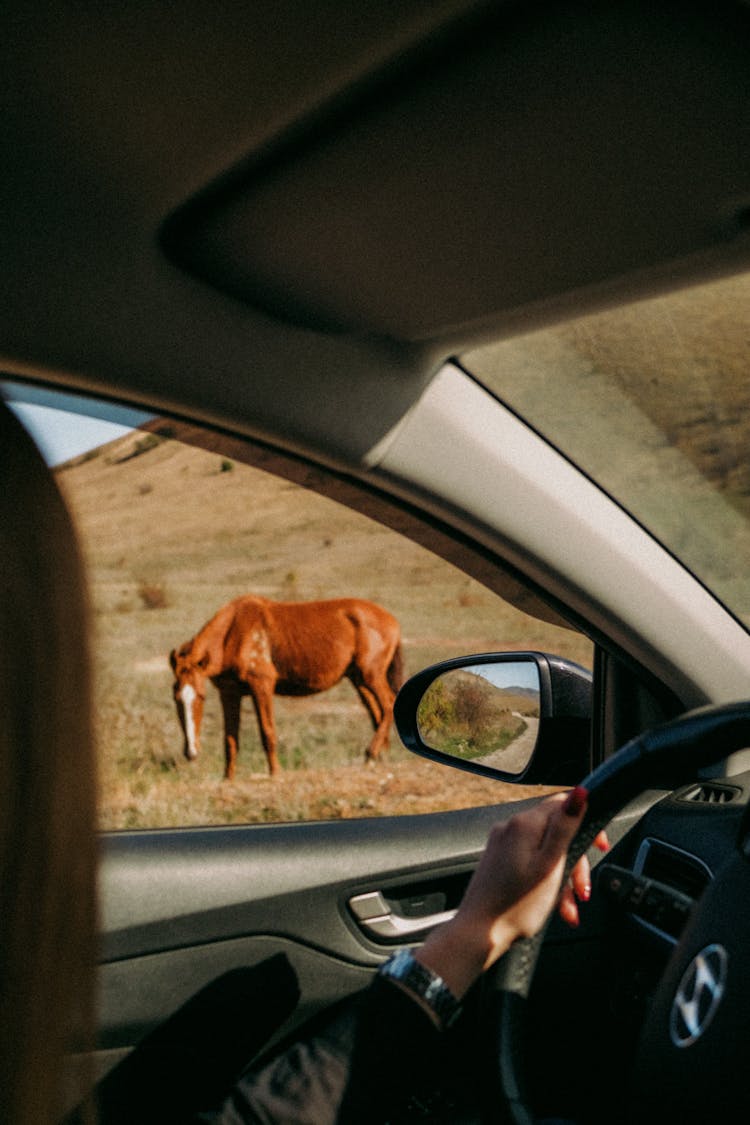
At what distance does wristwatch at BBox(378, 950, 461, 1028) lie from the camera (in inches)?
48.9

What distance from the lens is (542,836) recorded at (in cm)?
138

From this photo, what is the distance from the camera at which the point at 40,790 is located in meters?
1.16

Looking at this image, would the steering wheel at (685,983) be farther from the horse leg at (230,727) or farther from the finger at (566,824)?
the horse leg at (230,727)

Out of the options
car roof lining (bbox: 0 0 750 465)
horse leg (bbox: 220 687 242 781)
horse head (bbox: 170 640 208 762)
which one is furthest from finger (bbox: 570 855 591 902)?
horse leg (bbox: 220 687 242 781)

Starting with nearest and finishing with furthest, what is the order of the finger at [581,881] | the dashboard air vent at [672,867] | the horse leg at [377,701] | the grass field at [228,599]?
1. the finger at [581,881]
2. the dashboard air vent at [672,867]
3. the grass field at [228,599]
4. the horse leg at [377,701]

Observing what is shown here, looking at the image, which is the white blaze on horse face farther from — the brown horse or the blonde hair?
the blonde hair

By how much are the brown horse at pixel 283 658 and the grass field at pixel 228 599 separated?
71 centimetres

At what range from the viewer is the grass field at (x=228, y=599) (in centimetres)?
983

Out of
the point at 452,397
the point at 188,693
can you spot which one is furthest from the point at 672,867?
the point at 188,693

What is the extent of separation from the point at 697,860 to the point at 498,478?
86 centimetres

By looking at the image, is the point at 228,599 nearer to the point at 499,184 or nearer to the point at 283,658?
the point at 283,658

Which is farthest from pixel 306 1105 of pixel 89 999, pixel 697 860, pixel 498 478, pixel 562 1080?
pixel 498 478

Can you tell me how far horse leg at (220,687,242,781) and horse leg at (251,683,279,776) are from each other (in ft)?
1.00

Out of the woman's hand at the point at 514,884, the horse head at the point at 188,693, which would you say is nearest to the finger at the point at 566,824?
the woman's hand at the point at 514,884
